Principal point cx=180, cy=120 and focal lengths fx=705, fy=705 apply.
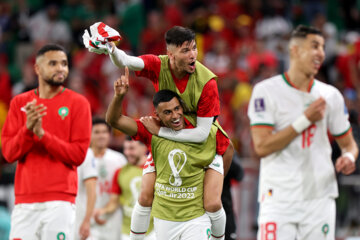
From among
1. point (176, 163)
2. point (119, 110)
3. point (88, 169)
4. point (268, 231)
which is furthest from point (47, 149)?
point (268, 231)

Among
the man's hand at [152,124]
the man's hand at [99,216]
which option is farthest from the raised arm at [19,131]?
the man's hand at [99,216]

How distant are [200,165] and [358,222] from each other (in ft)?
17.7

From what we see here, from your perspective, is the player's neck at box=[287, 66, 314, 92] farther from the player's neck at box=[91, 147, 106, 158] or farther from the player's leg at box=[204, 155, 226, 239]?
the player's neck at box=[91, 147, 106, 158]

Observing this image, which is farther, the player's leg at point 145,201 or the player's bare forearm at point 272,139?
the player's bare forearm at point 272,139

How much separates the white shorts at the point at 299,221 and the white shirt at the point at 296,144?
0.08 metres

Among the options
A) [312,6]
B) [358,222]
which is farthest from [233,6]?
[358,222]

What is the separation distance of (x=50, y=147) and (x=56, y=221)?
694mm

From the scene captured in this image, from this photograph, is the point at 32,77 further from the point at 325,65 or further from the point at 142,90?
the point at 325,65

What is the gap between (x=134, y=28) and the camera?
1623 cm

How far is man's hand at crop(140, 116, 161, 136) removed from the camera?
6105mm

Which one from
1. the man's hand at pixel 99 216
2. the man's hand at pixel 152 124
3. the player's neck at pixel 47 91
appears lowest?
the man's hand at pixel 99 216

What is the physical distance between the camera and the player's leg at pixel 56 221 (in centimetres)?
652

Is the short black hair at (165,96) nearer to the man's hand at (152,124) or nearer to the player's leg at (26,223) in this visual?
the man's hand at (152,124)

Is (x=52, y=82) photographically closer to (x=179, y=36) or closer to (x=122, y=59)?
(x=122, y=59)
